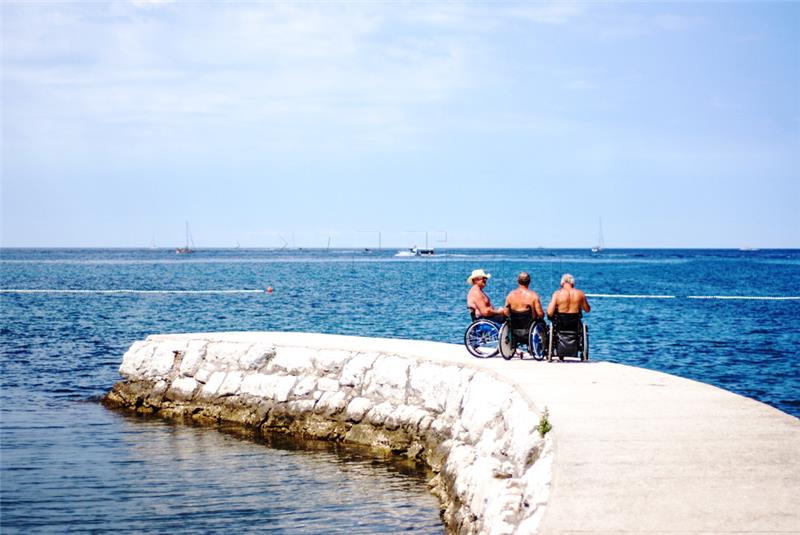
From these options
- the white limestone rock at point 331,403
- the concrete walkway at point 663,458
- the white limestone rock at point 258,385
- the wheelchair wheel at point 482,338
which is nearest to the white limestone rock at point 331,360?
the white limestone rock at point 331,403

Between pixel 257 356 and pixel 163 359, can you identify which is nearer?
pixel 257 356

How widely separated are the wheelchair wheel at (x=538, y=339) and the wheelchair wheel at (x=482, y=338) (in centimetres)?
57

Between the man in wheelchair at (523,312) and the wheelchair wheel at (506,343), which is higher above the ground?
the man in wheelchair at (523,312)

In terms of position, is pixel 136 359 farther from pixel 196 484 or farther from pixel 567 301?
pixel 567 301

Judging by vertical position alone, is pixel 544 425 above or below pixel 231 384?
above

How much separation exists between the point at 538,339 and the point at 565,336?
445 millimetres

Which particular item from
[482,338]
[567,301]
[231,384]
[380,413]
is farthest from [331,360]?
[567,301]

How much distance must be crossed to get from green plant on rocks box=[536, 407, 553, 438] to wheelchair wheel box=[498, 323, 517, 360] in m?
4.81

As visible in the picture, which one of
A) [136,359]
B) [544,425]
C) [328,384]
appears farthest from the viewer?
[136,359]

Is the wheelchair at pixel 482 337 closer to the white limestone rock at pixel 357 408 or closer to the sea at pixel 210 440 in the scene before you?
the sea at pixel 210 440

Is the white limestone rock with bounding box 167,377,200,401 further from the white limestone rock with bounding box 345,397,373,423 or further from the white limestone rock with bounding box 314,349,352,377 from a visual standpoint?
the white limestone rock with bounding box 345,397,373,423

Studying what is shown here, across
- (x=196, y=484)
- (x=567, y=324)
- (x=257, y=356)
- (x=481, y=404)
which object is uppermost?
(x=567, y=324)

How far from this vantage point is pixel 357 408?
14602 mm

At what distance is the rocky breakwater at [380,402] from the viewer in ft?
29.7
